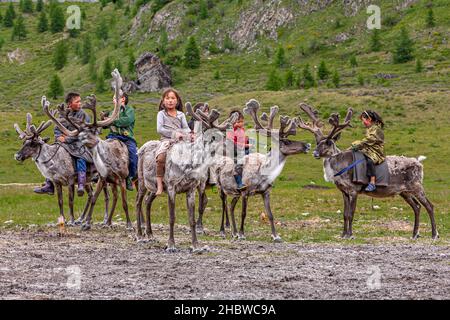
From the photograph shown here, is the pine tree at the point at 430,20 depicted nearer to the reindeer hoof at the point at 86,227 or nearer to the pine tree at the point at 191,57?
the pine tree at the point at 191,57

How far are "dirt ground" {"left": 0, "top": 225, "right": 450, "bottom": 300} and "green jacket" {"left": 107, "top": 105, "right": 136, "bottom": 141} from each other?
12.3 ft

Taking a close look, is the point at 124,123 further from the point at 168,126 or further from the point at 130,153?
the point at 168,126

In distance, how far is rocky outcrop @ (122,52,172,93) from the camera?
375 ft

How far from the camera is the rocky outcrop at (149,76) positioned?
375 feet

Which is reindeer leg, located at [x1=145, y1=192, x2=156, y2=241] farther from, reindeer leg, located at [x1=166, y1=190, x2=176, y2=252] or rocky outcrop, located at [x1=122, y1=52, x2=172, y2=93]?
rocky outcrop, located at [x1=122, y1=52, x2=172, y2=93]

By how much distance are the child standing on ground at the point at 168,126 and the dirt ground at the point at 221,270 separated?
1.72m

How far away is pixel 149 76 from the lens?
11600 centimetres

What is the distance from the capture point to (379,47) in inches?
→ 4931

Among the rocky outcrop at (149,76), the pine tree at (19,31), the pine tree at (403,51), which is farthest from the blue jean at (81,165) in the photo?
the pine tree at (19,31)

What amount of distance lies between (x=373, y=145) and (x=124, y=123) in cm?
648

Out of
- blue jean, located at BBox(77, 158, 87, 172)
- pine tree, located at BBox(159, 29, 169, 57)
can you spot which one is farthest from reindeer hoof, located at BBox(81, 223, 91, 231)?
pine tree, located at BBox(159, 29, 169, 57)

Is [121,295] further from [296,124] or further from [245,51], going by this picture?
[245,51]
